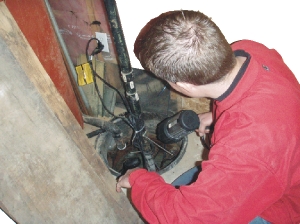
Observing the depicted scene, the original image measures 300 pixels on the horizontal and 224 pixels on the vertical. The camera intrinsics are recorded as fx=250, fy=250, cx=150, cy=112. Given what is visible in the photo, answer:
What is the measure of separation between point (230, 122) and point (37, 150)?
0.71 meters

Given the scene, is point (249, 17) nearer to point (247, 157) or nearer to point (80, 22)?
point (247, 157)

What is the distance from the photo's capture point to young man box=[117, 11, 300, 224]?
83cm

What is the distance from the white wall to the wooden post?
72 cm

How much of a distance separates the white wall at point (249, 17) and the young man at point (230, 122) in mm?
348

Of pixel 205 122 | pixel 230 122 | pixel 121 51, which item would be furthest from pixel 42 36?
pixel 230 122

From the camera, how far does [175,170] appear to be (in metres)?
1.93

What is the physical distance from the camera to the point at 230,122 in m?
0.90

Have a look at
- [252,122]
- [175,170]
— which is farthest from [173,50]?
[175,170]

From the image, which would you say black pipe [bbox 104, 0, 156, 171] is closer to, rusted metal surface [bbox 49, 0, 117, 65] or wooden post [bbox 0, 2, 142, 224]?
wooden post [bbox 0, 2, 142, 224]

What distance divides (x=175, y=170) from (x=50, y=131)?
122cm

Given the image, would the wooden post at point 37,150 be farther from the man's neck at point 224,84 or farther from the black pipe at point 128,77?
the man's neck at point 224,84

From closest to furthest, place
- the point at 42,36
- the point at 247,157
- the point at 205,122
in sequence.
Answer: the point at 247,157, the point at 205,122, the point at 42,36

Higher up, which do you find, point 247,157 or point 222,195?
point 247,157

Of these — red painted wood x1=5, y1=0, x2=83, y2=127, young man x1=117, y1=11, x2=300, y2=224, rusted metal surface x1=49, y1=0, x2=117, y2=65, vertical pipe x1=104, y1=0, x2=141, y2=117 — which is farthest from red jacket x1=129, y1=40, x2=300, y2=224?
red painted wood x1=5, y1=0, x2=83, y2=127
